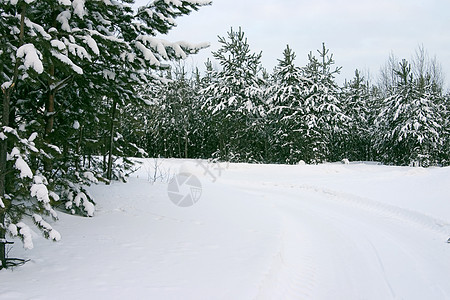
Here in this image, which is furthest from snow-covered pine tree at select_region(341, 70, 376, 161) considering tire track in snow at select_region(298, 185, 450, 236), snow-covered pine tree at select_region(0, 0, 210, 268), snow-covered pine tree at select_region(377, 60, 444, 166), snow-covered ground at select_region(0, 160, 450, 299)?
snow-covered pine tree at select_region(0, 0, 210, 268)

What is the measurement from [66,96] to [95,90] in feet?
2.31

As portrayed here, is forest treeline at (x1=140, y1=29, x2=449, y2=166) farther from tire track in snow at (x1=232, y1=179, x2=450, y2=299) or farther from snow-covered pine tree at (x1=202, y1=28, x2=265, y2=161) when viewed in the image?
tire track in snow at (x1=232, y1=179, x2=450, y2=299)

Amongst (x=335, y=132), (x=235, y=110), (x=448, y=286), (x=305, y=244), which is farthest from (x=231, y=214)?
(x=335, y=132)

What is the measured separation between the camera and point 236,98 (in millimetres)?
23375

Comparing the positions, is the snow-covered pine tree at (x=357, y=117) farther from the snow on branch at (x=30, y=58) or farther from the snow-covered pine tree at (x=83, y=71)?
the snow on branch at (x=30, y=58)

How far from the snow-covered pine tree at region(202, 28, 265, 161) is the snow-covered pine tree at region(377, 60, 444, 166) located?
8.97 metres

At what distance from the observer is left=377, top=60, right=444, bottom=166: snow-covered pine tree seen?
20.9 m

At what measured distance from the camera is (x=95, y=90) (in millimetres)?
6895

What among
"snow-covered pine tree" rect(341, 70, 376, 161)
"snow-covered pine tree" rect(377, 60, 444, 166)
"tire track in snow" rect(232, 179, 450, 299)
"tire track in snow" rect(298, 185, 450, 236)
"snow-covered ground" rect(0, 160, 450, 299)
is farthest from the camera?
"snow-covered pine tree" rect(341, 70, 376, 161)

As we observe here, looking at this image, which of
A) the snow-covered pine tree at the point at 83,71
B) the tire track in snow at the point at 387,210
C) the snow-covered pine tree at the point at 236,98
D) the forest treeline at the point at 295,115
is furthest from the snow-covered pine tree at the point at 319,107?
the snow-covered pine tree at the point at 83,71

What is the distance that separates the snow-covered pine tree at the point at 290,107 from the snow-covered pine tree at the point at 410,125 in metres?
6.01

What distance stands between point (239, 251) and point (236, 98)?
18.7m

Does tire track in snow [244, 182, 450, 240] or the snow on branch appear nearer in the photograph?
the snow on branch

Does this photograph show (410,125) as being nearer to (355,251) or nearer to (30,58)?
(355,251)
